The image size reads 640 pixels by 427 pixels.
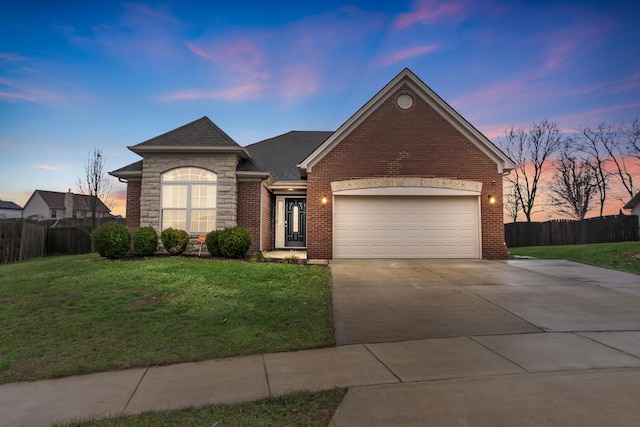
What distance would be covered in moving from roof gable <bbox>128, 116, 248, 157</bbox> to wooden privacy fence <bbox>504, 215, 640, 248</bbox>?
1974 cm

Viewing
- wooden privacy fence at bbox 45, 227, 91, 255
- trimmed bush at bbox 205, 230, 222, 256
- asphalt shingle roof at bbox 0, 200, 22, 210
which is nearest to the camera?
trimmed bush at bbox 205, 230, 222, 256

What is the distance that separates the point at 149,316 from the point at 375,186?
9.75m

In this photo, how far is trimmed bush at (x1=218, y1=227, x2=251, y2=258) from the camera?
12586mm

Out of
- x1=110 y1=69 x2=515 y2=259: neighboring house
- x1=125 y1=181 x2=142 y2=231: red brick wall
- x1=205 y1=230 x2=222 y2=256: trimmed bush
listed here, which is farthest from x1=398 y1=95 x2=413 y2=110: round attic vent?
x1=125 y1=181 x2=142 y2=231: red brick wall

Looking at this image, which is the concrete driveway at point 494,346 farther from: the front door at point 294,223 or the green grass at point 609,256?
the front door at point 294,223

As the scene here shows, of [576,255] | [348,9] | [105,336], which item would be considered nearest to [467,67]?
[348,9]

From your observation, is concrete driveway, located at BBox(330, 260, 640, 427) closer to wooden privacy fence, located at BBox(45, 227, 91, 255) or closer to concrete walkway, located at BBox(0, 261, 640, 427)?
concrete walkway, located at BBox(0, 261, 640, 427)

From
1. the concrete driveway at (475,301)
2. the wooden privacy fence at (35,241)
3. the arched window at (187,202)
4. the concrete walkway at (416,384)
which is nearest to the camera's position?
the concrete walkway at (416,384)

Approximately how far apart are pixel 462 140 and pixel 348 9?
265 inches

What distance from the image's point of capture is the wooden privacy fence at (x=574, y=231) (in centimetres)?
2348

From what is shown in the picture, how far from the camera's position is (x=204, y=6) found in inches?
476

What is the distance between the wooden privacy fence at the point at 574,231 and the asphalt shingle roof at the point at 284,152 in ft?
48.5

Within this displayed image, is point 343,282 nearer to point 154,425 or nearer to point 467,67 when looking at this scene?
point 154,425

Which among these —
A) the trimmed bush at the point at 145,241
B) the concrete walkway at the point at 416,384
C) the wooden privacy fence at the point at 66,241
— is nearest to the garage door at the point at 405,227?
the trimmed bush at the point at 145,241
